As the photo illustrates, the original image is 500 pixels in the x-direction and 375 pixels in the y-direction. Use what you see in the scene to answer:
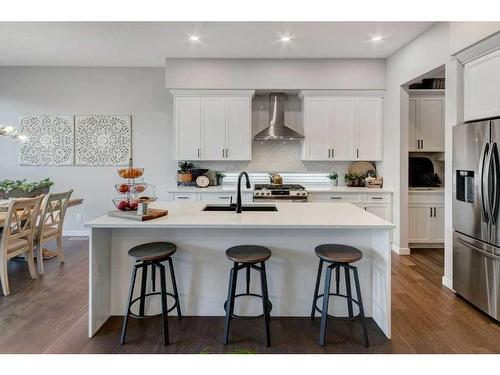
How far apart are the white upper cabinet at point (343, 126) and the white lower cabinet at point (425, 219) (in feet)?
2.98

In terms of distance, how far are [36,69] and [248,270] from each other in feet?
17.7

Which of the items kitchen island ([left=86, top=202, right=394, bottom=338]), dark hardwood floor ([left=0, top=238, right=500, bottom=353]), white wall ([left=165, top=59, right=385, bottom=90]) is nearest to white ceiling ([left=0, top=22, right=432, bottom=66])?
white wall ([left=165, top=59, right=385, bottom=90])

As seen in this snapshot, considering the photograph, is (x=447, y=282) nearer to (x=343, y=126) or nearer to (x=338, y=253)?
(x=338, y=253)

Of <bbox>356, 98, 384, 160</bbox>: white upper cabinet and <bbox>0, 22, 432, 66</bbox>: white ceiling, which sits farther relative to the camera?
<bbox>356, 98, 384, 160</bbox>: white upper cabinet

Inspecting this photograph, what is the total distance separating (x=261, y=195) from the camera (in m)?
4.34

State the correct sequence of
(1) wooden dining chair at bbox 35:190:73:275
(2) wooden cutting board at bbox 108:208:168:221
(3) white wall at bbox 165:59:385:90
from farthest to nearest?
(3) white wall at bbox 165:59:385:90 < (1) wooden dining chair at bbox 35:190:73:275 < (2) wooden cutting board at bbox 108:208:168:221

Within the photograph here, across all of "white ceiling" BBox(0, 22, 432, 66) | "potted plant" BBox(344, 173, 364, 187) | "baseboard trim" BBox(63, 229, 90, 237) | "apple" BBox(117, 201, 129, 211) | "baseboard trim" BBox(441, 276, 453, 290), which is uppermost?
"white ceiling" BBox(0, 22, 432, 66)

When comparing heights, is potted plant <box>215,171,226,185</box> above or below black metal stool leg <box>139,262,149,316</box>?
above

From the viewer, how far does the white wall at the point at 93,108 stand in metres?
5.05

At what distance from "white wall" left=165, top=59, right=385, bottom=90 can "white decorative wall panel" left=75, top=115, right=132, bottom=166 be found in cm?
129

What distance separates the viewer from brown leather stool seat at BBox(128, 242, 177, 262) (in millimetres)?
2051

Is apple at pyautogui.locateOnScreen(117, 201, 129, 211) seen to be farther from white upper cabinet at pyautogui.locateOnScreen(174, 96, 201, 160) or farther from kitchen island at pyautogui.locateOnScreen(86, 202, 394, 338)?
white upper cabinet at pyautogui.locateOnScreen(174, 96, 201, 160)

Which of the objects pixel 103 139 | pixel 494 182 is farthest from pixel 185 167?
pixel 494 182
